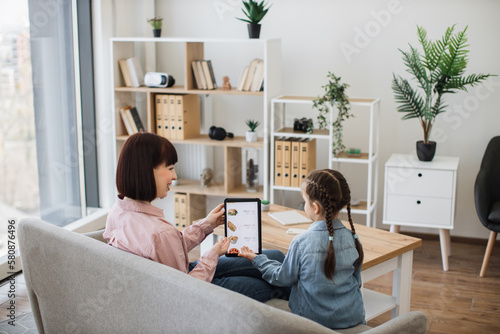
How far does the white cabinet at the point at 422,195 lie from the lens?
3930mm

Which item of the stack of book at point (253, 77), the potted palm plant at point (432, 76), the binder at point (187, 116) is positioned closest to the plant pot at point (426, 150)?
the potted palm plant at point (432, 76)

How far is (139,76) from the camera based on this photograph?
4.66 meters

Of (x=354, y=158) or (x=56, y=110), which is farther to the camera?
(x=56, y=110)

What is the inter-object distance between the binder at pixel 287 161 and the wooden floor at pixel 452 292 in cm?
88

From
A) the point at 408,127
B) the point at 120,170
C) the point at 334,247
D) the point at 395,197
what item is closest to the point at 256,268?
the point at 334,247

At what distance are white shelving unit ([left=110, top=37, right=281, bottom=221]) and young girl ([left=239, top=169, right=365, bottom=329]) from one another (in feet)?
7.37

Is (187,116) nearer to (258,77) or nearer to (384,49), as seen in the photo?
(258,77)

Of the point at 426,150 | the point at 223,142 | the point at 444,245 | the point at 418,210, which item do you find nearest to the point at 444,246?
the point at 444,245

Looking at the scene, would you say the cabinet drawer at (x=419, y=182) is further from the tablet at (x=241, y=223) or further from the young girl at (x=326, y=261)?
the young girl at (x=326, y=261)

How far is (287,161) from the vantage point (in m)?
4.27

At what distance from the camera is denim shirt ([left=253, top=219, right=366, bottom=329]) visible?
6.68 feet

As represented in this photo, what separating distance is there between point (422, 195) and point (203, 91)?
177 cm

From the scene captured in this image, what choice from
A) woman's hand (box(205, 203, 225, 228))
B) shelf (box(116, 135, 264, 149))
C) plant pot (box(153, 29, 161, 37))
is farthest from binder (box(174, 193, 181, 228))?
woman's hand (box(205, 203, 225, 228))

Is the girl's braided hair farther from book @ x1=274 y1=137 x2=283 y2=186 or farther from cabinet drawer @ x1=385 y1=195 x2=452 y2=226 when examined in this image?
book @ x1=274 y1=137 x2=283 y2=186
